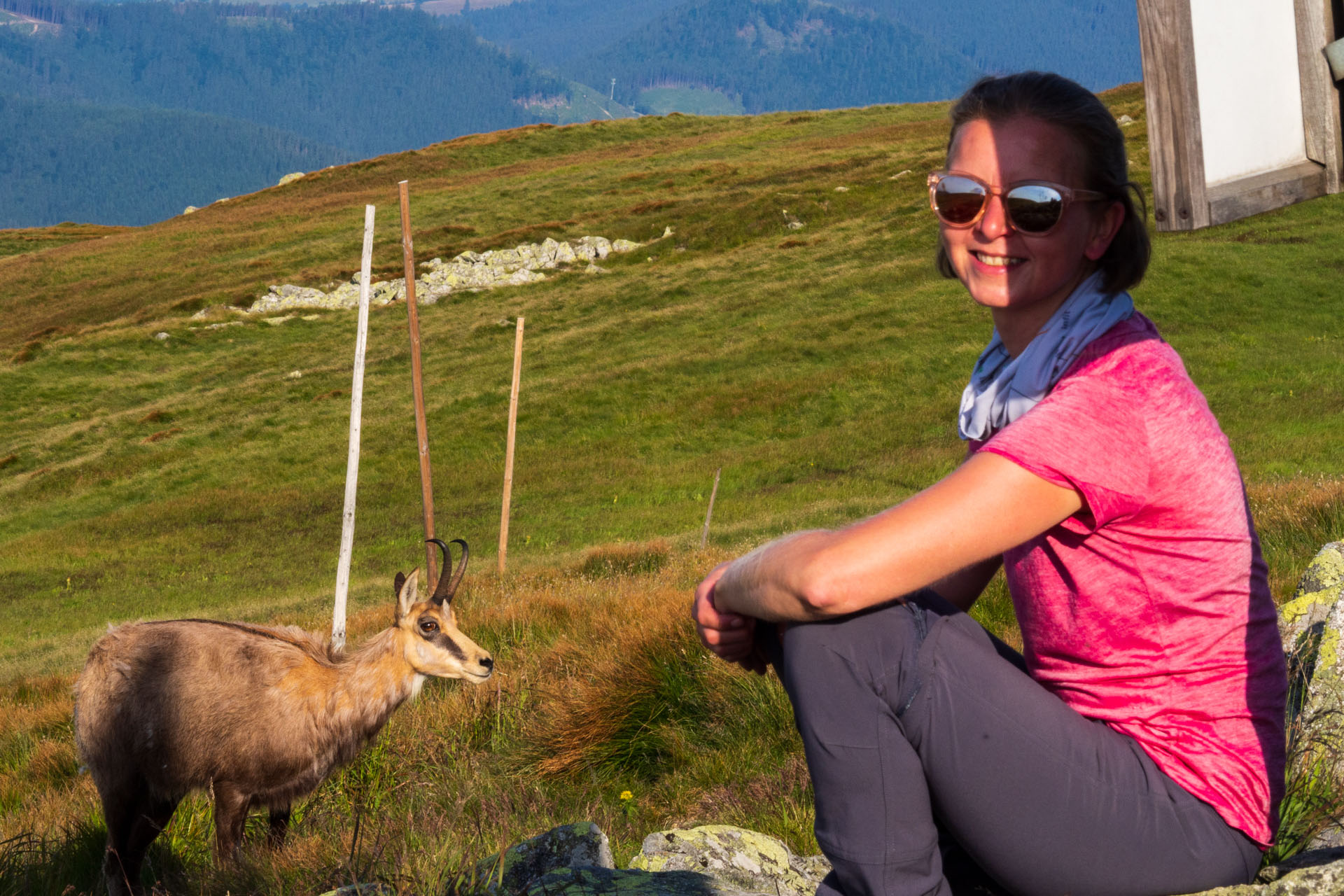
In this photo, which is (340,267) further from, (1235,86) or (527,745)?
(1235,86)

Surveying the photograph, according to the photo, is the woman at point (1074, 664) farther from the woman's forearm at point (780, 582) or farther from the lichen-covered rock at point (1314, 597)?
the lichen-covered rock at point (1314, 597)

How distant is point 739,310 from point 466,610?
26.0 meters

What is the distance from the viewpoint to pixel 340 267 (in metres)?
50.4

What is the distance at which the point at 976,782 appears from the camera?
215 centimetres

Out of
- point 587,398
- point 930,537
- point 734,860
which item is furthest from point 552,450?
point 930,537

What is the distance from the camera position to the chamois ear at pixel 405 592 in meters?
5.85

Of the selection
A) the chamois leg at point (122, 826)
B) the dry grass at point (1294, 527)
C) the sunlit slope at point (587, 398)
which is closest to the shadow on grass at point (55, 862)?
the chamois leg at point (122, 826)

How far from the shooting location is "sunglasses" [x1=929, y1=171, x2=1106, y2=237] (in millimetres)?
2371

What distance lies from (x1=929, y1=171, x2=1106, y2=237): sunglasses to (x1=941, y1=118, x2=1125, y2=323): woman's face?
0.04 ft

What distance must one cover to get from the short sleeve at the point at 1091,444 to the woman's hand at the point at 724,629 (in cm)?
77

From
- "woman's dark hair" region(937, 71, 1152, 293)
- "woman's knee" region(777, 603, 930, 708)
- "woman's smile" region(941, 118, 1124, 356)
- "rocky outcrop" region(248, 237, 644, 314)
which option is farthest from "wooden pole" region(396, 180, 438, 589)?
"rocky outcrop" region(248, 237, 644, 314)

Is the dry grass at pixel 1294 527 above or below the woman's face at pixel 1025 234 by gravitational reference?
below

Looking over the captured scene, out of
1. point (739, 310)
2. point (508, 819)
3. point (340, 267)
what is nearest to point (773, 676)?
point (508, 819)

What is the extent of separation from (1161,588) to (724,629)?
95 cm
